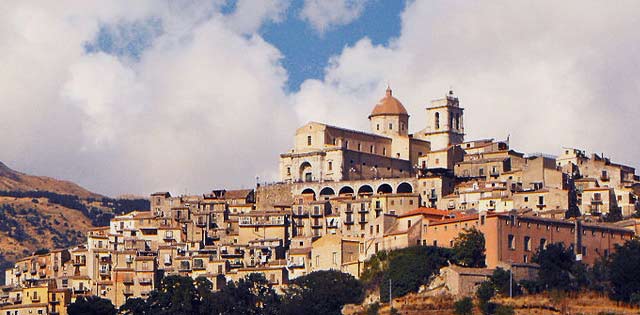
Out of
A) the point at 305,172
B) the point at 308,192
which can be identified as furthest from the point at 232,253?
the point at 305,172

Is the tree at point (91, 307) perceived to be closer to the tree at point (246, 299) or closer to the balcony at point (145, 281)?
the balcony at point (145, 281)

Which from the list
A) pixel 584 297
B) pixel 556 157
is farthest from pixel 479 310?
pixel 556 157

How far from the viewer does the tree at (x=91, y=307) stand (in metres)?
85.9

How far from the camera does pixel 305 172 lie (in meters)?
102

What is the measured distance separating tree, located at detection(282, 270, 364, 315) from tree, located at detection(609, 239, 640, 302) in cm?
1329

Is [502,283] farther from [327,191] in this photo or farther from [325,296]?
[327,191]

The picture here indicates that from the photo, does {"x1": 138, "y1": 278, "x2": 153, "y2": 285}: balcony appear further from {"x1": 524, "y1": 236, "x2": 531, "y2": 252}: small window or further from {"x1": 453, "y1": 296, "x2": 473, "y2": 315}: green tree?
{"x1": 524, "y1": 236, "x2": 531, "y2": 252}: small window

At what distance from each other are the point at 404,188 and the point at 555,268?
20154 millimetres

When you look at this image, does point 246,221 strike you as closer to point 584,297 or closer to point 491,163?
point 491,163

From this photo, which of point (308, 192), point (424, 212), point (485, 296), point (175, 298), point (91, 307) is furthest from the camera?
point (308, 192)

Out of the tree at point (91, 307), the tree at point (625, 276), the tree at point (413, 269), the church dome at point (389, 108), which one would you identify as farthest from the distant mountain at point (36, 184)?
the tree at point (625, 276)

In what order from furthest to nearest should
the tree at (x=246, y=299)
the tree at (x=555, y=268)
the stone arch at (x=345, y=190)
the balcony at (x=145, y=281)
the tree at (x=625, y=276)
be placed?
the stone arch at (x=345, y=190)
the balcony at (x=145, y=281)
the tree at (x=246, y=299)
the tree at (x=555, y=268)
the tree at (x=625, y=276)

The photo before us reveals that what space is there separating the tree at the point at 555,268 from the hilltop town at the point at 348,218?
1.34 meters

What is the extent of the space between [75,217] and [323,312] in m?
67.7
